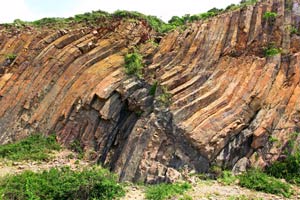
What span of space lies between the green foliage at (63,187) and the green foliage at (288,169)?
5705mm

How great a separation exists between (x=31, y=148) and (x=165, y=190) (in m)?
7.70

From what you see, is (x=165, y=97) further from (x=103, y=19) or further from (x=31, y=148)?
(x=103, y=19)

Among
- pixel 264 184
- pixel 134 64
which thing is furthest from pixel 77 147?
pixel 264 184

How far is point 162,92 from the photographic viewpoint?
17141 mm

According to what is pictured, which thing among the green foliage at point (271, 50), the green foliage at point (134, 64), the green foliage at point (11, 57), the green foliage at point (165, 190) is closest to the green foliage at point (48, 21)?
the green foliage at point (11, 57)

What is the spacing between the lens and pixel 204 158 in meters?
14.9

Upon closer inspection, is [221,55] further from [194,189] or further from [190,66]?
[194,189]

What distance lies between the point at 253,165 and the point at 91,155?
286 inches

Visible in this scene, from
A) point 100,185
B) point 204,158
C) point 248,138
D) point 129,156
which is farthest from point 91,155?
point 248,138

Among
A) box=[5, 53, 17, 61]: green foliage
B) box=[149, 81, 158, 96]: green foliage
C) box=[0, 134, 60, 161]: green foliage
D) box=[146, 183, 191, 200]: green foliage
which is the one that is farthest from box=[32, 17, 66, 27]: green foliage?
box=[146, 183, 191, 200]: green foliage

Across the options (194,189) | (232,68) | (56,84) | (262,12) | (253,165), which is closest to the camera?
(194,189)

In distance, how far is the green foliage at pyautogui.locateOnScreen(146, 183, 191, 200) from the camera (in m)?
12.9

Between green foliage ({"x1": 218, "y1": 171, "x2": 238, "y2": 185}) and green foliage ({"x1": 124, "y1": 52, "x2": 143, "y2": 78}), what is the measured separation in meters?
6.99

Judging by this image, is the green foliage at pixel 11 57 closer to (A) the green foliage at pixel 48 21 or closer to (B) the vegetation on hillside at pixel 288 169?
(A) the green foliage at pixel 48 21
